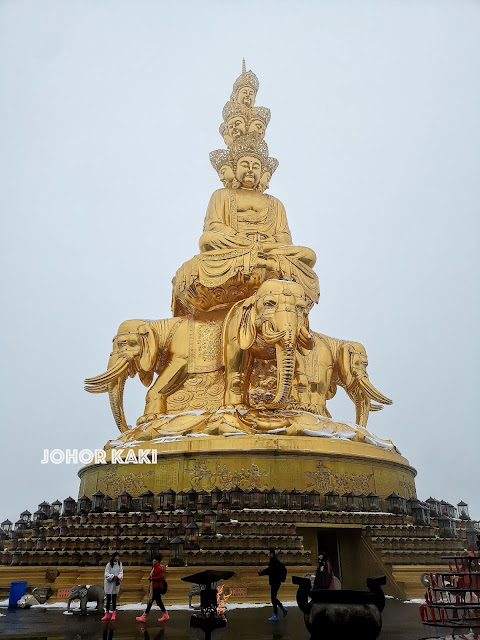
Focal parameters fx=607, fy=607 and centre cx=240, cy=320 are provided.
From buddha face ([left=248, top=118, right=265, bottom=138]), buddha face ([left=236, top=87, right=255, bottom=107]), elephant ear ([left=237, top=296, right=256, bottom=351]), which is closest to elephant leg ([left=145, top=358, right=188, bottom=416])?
elephant ear ([left=237, top=296, right=256, bottom=351])

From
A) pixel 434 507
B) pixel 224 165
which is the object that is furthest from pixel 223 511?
pixel 224 165

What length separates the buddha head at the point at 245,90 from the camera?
1909 cm

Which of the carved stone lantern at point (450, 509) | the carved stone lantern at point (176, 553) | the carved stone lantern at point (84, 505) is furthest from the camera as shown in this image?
the carved stone lantern at point (450, 509)

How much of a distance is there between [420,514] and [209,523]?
4.18 m

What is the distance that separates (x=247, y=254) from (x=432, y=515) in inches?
284

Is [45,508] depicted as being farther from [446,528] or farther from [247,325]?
[446,528]

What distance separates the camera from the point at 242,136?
18516mm

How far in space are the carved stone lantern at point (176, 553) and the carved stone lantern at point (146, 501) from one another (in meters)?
2.10

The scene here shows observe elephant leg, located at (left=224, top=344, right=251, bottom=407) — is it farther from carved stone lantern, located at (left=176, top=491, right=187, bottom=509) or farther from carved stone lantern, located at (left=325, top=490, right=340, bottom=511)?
carved stone lantern, located at (left=325, top=490, right=340, bottom=511)

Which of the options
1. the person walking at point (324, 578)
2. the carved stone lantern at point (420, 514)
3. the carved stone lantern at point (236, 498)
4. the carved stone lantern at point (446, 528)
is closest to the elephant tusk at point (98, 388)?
the carved stone lantern at point (236, 498)

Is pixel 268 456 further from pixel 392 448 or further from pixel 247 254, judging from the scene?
pixel 247 254

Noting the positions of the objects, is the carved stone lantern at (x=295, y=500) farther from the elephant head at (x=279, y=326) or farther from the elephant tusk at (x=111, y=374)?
the elephant tusk at (x=111, y=374)

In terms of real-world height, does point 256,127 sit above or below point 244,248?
above

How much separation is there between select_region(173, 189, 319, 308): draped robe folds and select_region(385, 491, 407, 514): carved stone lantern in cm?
568
